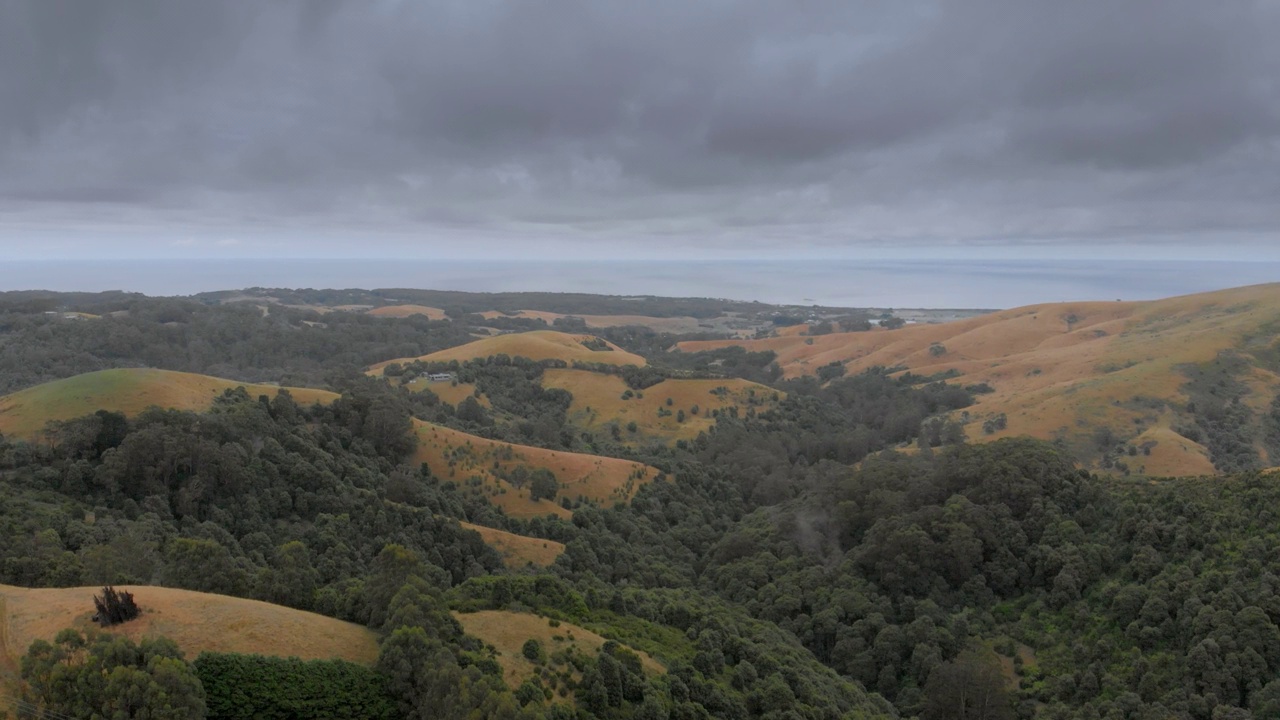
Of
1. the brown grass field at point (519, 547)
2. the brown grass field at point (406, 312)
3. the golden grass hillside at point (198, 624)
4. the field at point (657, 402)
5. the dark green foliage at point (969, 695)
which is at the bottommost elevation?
the dark green foliage at point (969, 695)

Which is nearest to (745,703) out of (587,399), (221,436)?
(221,436)

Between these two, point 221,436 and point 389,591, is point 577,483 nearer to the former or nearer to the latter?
point 221,436

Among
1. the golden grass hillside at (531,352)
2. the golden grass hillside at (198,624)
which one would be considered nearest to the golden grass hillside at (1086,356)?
the golden grass hillside at (531,352)

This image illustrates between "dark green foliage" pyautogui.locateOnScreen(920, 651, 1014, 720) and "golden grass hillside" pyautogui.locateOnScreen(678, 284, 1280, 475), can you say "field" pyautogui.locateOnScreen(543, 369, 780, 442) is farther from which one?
"dark green foliage" pyautogui.locateOnScreen(920, 651, 1014, 720)

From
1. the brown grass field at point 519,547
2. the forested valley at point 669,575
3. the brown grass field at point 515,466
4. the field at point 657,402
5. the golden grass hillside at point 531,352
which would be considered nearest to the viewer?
the forested valley at point 669,575

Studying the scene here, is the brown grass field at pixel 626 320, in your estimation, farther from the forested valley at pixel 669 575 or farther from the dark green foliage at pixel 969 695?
the dark green foliage at pixel 969 695

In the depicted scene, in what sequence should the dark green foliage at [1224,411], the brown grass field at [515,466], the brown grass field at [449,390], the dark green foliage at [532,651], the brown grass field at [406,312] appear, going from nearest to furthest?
the dark green foliage at [532,651] → the brown grass field at [515,466] → the dark green foliage at [1224,411] → the brown grass field at [449,390] → the brown grass field at [406,312]

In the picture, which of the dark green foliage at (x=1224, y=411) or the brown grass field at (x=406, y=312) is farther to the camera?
the brown grass field at (x=406, y=312)
